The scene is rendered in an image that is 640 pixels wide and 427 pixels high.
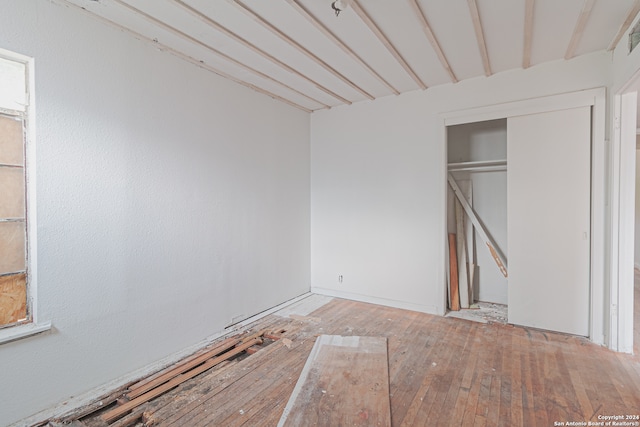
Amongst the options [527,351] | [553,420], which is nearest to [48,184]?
[553,420]

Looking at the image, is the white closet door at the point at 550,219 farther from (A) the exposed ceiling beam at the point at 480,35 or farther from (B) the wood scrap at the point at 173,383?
(B) the wood scrap at the point at 173,383

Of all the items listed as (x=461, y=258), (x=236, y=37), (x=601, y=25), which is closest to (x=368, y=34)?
(x=236, y=37)

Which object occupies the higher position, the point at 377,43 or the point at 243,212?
the point at 377,43

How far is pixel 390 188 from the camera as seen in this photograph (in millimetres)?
4086

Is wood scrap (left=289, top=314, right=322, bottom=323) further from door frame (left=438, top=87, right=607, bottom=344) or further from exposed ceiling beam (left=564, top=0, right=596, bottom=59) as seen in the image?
exposed ceiling beam (left=564, top=0, right=596, bottom=59)

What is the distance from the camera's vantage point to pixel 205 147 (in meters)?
3.13

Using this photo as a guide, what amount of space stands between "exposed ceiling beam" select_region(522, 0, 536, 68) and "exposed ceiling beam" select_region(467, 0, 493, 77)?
0.30m

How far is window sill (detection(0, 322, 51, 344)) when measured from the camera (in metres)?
1.89

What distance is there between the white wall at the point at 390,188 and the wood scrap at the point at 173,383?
1.88m

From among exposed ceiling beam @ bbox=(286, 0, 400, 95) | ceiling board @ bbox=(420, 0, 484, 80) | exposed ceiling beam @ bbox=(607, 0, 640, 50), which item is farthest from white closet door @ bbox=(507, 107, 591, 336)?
exposed ceiling beam @ bbox=(286, 0, 400, 95)

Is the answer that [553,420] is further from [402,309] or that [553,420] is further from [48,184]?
[48,184]

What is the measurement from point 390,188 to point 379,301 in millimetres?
1563

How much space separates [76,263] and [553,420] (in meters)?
3.38

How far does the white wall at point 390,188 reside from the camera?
3617 millimetres
